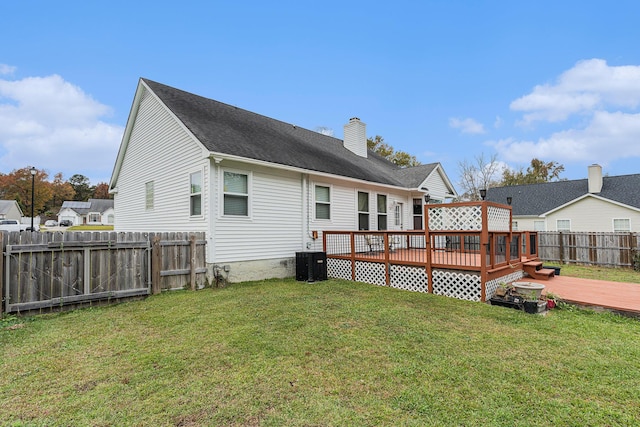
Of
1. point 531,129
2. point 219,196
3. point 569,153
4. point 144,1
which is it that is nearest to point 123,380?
point 219,196

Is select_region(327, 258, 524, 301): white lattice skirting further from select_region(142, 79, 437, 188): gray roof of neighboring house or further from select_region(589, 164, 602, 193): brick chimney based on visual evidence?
select_region(589, 164, 602, 193): brick chimney

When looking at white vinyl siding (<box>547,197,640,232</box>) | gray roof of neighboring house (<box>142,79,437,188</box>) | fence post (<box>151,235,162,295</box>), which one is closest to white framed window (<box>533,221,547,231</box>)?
white vinyl siding (<box>547,197,640,232</box>)

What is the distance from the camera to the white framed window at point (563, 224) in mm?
18484

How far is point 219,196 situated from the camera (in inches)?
306

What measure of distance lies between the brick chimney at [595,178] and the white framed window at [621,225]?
2.56 m

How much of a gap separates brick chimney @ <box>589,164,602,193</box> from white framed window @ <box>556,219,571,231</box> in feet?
8.13

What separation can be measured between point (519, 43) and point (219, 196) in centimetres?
1421

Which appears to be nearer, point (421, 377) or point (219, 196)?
point (421, 377)

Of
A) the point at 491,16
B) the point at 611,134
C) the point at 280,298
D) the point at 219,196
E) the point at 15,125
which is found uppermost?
the point at 15,125

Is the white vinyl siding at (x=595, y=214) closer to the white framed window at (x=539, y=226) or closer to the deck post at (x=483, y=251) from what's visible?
the white framed window at (x=539, y=226)

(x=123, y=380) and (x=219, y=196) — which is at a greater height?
(x=219, y=196)

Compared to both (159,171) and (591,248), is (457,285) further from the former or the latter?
(591,248)

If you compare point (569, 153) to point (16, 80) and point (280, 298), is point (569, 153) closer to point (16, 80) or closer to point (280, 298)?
point (280, 298)

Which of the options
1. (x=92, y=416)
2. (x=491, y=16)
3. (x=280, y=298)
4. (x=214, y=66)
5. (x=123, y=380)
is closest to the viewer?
(x=92, y=416)
